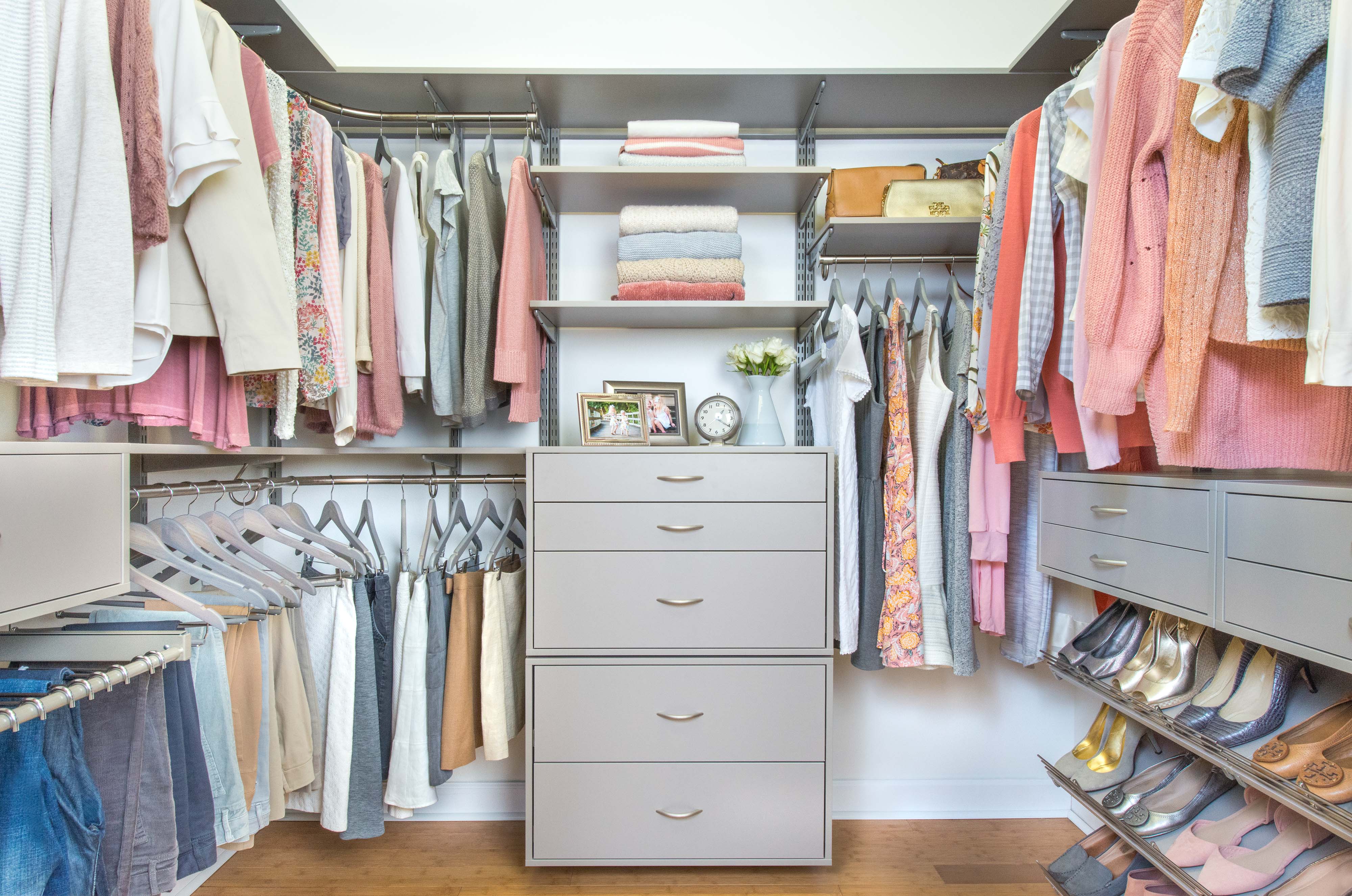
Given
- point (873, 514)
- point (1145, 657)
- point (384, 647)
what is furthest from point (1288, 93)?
point (384, 647)

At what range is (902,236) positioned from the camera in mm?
2098

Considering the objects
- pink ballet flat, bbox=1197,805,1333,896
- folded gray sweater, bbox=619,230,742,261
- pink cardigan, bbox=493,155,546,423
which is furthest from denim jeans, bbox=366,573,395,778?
pink ballet flat, bbox=1197,805,1333,896

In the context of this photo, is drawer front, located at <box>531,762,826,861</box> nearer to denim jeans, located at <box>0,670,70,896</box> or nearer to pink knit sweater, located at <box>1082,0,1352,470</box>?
denim jeans, located at <box>0,670,70,896</box>

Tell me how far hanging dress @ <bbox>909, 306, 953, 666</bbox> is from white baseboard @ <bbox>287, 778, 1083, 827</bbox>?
64cm

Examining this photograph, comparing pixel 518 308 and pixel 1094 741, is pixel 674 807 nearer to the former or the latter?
pixel 1094 741

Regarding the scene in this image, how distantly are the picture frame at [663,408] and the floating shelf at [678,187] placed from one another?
56 centimetres

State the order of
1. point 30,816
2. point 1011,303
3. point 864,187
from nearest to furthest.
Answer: point 30,816 → point 1011,303 → point 864,187

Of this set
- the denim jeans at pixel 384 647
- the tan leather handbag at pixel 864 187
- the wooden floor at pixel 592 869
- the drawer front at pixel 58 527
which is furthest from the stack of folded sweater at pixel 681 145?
the wooden floor at pixel 592 869

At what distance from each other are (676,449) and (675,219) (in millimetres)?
668

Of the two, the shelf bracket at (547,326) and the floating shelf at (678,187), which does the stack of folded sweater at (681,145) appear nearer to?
the floating shelf at (678,187)

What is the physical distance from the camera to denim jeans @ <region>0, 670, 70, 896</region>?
875 millimetres

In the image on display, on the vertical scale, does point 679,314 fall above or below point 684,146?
below

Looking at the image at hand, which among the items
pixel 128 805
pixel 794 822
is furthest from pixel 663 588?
pixel 128 805

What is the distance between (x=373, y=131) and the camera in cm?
226
